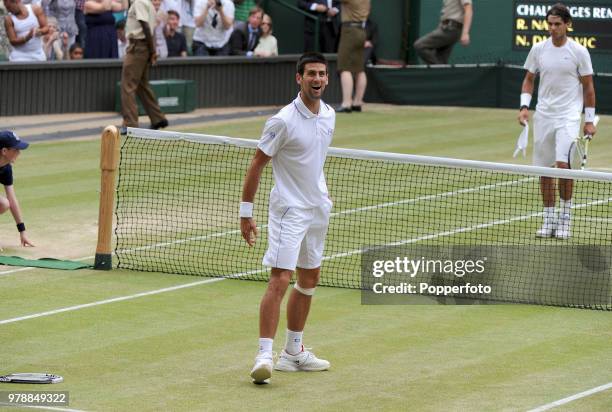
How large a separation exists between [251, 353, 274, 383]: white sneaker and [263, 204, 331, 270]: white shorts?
2.01 feet

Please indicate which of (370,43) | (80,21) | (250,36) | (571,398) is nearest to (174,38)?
(250,36)

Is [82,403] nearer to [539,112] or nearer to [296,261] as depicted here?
[296,261]

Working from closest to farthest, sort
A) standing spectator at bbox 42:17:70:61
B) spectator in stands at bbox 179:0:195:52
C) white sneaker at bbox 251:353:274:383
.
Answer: white sneaker at bbox 251:353:274:383
standing spectator at bbox 42:17:70:61
spectator in stands at bbox 179:0:195:52

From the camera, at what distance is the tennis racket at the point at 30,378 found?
8.60 metres

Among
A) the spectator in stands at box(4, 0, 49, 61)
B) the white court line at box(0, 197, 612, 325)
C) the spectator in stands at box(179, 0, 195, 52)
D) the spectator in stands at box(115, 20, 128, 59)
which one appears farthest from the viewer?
the spectator in stands at box(179, 0, 195, 52)

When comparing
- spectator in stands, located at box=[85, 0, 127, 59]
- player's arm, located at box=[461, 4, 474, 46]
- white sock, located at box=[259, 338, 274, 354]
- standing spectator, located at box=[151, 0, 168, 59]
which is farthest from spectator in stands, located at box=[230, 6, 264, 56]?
white sock, located at box=[259, 338, 274, 354]

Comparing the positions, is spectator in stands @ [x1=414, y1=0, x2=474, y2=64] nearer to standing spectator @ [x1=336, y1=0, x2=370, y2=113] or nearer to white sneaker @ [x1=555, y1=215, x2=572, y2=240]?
standing spectator @ [x1=336, y1=0, x2=370, y2=113]

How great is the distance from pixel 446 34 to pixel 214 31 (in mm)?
4360

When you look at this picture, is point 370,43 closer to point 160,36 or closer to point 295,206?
point 160,36

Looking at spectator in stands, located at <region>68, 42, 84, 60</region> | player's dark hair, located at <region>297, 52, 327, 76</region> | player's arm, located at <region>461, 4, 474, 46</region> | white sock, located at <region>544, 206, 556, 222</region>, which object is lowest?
white sock, located at <region>544, 206, 556, 222</region>

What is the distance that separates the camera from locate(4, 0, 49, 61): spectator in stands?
2281 centimetres

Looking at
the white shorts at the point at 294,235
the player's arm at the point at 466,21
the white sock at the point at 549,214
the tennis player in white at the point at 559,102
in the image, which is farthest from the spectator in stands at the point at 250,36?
the white shorts at the point at 294,235

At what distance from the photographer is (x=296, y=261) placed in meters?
9.00

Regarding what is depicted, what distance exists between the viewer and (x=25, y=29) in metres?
22.9
